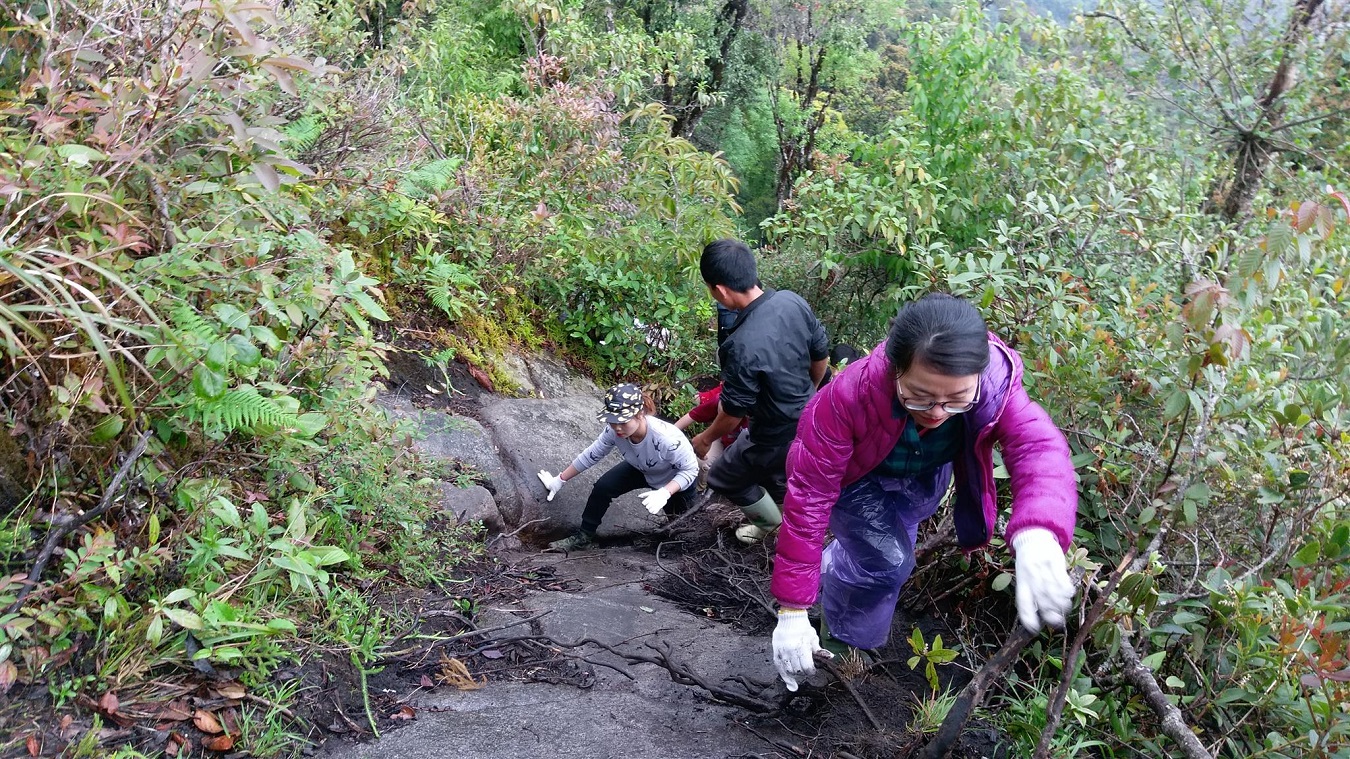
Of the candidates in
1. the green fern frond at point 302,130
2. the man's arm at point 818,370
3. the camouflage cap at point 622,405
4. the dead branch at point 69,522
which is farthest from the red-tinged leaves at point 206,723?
the man's arm at point 818,370

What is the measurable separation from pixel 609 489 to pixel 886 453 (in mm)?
2735

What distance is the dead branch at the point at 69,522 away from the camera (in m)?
2.34

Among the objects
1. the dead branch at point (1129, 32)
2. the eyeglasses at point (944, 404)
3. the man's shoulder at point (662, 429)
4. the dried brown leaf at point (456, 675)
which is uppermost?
the dead branch at point (1129, 32)

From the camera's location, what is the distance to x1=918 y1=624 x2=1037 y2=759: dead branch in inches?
92.4

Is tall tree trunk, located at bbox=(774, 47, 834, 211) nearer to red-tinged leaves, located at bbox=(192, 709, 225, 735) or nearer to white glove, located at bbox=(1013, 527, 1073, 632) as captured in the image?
white glove, located at bbox=(1013, 527, 1073, 632)

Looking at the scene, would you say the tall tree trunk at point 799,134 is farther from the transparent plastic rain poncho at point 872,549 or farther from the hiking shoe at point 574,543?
the transparent plastic rain poncho at point 872,549

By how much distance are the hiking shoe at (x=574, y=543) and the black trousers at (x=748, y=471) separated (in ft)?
2.88

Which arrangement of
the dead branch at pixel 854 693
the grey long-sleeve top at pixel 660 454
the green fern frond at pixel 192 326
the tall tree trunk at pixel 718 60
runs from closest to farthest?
the green fern frond at pixel 192 326 < the dead branch at pixel 854 693 < the grey long-sleeve top at pixel 660 454 < the tall tree trunk at pixel 718 60

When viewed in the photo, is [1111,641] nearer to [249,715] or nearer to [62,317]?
[249,715]

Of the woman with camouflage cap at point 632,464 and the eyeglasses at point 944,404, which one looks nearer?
the eyeglasses at point 944,404

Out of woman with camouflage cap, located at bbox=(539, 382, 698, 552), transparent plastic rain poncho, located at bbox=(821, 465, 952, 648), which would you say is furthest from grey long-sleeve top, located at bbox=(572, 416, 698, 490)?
transparent plastic rain poncho, located at bbox=(821, 465, 952, 648)

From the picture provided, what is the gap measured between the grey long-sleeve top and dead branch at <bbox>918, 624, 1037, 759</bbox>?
250cm

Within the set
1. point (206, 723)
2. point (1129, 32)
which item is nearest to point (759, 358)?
point (206, 723)

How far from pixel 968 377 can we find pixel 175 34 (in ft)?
Answer: 9.42
